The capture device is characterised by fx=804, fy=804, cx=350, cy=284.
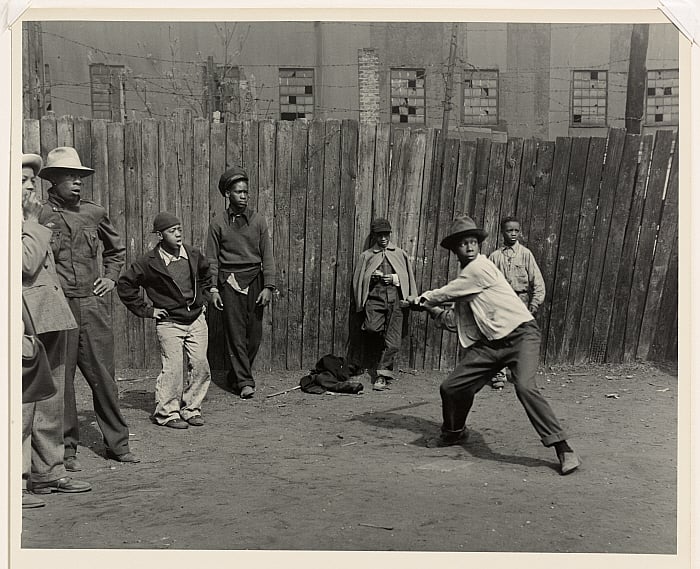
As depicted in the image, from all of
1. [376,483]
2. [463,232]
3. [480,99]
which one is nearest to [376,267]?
[463,232]

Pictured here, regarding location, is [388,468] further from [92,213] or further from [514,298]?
[92,213]

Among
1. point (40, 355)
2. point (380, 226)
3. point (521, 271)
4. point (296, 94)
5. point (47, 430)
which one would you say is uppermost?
point (296, 94)

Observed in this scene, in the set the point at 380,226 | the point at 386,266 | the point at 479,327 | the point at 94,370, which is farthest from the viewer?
the point at 386,266

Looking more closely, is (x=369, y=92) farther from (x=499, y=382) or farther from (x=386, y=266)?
(x=499, y=382)

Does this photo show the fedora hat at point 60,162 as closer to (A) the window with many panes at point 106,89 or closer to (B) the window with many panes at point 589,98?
(A) the window with many panes at point 106,89

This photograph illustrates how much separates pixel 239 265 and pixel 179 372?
1290mm

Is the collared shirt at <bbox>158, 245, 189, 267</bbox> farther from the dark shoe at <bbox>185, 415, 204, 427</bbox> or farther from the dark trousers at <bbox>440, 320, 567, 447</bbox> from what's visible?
the dark trousers at <bbox>440, 320, 567, 447</bbox>

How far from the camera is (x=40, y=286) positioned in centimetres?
470

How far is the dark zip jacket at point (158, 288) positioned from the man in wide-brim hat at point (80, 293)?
1.74 ft

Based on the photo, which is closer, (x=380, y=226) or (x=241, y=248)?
(x=241, y=248)

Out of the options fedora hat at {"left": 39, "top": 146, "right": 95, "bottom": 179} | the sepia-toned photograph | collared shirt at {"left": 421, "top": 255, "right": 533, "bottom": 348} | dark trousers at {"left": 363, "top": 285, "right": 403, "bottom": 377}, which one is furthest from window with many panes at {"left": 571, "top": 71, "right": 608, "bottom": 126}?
fedora hat at {"left": 39, "top": 146, "right": 95, "bottom": 179}

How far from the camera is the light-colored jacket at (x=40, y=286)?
462 centimetres

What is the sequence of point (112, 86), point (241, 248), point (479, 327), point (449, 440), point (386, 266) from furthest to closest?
point (112, 86), point (386, 266), point (241, 248), point (449, 440), point (479, 327)

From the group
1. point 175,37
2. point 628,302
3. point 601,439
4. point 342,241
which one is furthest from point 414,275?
point 175,37
